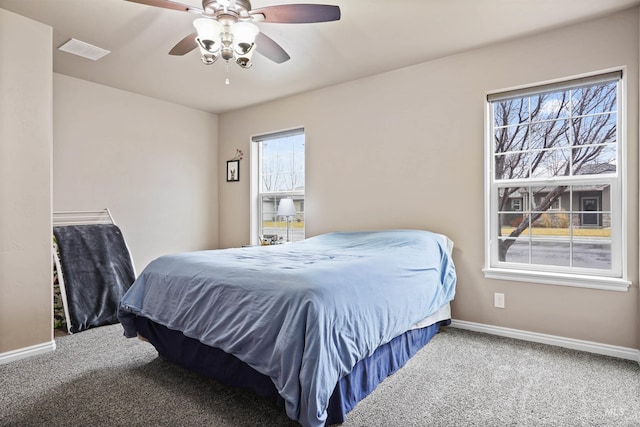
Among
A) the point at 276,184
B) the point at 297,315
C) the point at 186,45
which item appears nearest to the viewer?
the point at 297,315

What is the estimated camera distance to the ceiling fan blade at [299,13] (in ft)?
6.25

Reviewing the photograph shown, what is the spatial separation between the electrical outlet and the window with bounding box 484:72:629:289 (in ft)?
0.56

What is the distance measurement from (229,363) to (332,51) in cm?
260

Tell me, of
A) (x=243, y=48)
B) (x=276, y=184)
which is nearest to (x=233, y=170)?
(x=276, y=184)

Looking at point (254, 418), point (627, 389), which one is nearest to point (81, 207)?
point (254, 418)

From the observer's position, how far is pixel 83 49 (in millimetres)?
3100

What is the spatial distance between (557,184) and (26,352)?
4245mm

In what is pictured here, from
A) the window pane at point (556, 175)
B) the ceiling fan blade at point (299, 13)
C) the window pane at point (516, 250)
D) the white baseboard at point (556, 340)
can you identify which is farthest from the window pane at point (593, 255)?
the ceiling fan blade at point (299, 13)

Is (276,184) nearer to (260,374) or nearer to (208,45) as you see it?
(208,45)

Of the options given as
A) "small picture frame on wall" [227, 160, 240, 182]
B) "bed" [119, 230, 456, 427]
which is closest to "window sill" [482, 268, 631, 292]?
"bed" [119, 230, 456, 427]

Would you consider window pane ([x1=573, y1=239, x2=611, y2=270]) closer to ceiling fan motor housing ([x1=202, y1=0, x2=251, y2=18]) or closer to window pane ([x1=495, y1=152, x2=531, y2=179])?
window pane ([x1=495, y1=152, x2=531, y2=179])

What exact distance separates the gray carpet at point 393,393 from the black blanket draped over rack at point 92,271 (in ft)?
2.28

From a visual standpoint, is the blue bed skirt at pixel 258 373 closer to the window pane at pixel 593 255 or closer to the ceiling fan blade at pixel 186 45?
the window pane at pixel 593 255

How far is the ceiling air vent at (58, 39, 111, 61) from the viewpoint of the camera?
300 cm
